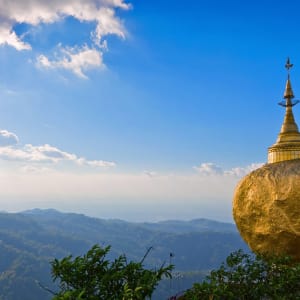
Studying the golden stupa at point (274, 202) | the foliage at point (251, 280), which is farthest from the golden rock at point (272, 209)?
the foliage at point (251, 280)

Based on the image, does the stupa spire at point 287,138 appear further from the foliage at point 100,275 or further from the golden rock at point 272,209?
the foliage at point 100,275

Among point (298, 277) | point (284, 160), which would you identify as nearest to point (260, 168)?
point (284, 160)

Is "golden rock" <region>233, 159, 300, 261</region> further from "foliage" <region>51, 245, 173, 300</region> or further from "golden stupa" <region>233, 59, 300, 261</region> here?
"foliage" <region>51, 245, 173, 300</region>

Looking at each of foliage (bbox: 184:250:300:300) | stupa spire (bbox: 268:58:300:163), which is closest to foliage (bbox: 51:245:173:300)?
foliage (bbox: 184:250:300:300)

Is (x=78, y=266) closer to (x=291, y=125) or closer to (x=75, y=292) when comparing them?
(x=75, y=292)

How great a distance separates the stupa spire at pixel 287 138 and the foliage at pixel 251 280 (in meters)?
4.99

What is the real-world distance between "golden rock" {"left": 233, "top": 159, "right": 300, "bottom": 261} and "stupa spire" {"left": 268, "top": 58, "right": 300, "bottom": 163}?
85 cm

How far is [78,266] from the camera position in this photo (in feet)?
34.6

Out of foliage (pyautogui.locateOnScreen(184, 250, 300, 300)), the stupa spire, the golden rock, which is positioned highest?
the stupa spire

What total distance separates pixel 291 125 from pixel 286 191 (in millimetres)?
4591

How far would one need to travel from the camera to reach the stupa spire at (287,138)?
52.9 ft

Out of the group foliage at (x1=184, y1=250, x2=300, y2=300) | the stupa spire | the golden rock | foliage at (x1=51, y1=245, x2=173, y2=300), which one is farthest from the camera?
the stupa spire

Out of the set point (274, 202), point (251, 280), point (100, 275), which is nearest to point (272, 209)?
point (274, 202)

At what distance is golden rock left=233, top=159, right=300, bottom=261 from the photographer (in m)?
14.0
